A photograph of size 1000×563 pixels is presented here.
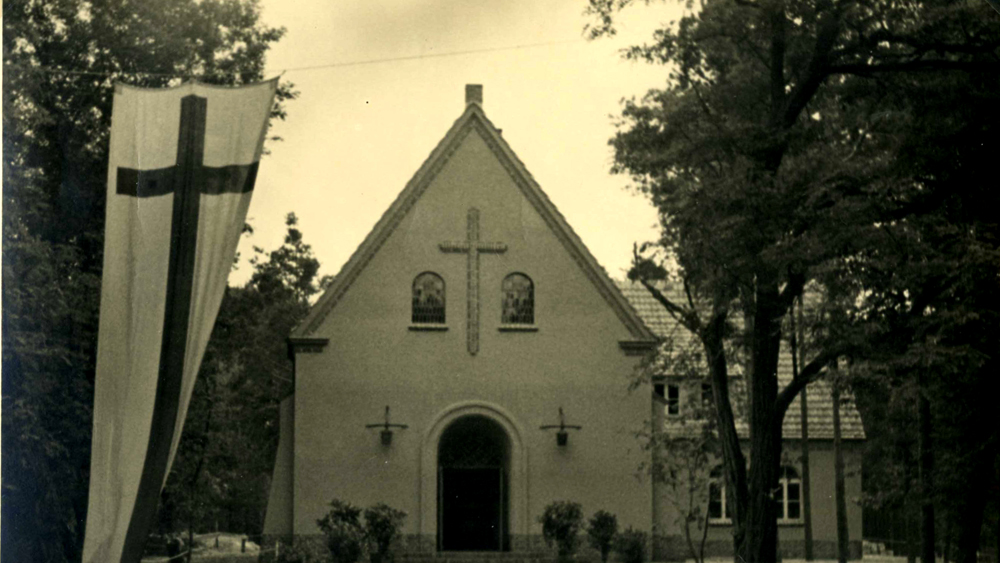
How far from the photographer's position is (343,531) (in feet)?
81.1

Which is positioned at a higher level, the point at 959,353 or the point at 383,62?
the point at 383,62

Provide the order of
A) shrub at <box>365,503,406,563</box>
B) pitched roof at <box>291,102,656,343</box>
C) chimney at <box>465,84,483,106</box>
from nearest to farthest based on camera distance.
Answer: shrub at <box>365,503,406,563</box> < pitched roof at <box>291,102,656,343</box> < chimney at <box>465,84,483,106</box>

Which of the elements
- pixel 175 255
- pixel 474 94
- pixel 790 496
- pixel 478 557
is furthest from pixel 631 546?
pixel 175 255

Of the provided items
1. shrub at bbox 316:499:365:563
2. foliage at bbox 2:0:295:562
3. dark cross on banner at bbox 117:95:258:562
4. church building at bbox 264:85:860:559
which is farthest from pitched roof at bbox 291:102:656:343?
dark cross on banner at bbox 117:95:258:562

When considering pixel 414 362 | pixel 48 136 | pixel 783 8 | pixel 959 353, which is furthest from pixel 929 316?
pixel 48 136

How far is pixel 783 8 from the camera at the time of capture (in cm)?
1886

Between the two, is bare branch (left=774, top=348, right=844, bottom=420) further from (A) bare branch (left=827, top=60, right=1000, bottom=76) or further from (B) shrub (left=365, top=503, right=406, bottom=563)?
(B) shrub (left=365, top=503, right=406, bottom=563)

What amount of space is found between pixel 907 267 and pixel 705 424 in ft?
20.5

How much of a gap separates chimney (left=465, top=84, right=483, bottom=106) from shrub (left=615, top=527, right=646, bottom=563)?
1031 centimetres

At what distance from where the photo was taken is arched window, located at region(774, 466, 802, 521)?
103 feet

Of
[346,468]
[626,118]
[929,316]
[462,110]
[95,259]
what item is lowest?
[346,468]

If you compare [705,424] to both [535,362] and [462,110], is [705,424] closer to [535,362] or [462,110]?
[535,362]

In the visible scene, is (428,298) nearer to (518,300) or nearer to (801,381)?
(518,300)

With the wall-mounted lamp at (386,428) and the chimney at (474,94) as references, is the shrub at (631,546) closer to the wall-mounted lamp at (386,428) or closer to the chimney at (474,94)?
the wall-mounted lamp at (386,428)
